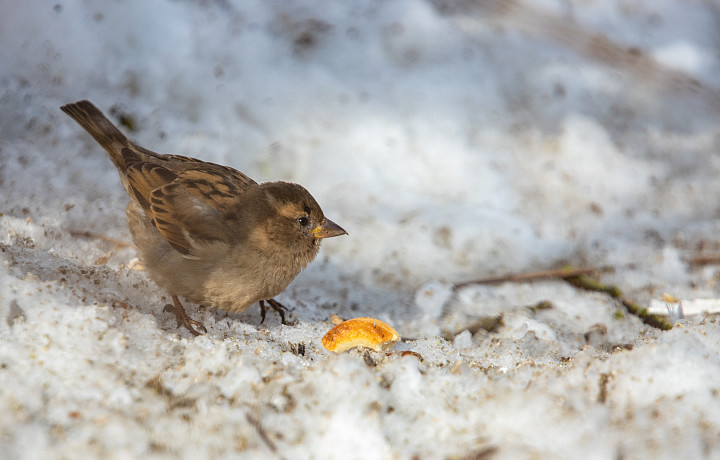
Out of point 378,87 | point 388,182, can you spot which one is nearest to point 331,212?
point 388,182

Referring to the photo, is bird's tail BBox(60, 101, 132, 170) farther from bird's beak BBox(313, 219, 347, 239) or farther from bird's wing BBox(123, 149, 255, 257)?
bird's beak BBox(313, 219, 347, 239)

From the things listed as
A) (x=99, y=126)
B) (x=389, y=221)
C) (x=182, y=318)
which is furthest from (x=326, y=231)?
(x=99, y=126)

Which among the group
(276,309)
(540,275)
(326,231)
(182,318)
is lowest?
(540,275)

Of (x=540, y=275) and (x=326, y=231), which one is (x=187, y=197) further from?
(x=540, y=275)

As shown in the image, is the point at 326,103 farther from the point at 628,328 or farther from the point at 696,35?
the point at 696,35

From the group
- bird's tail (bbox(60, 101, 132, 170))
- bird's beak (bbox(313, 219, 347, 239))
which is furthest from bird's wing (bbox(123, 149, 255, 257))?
bird's beak (bbox(313, 219, 347, 239))
